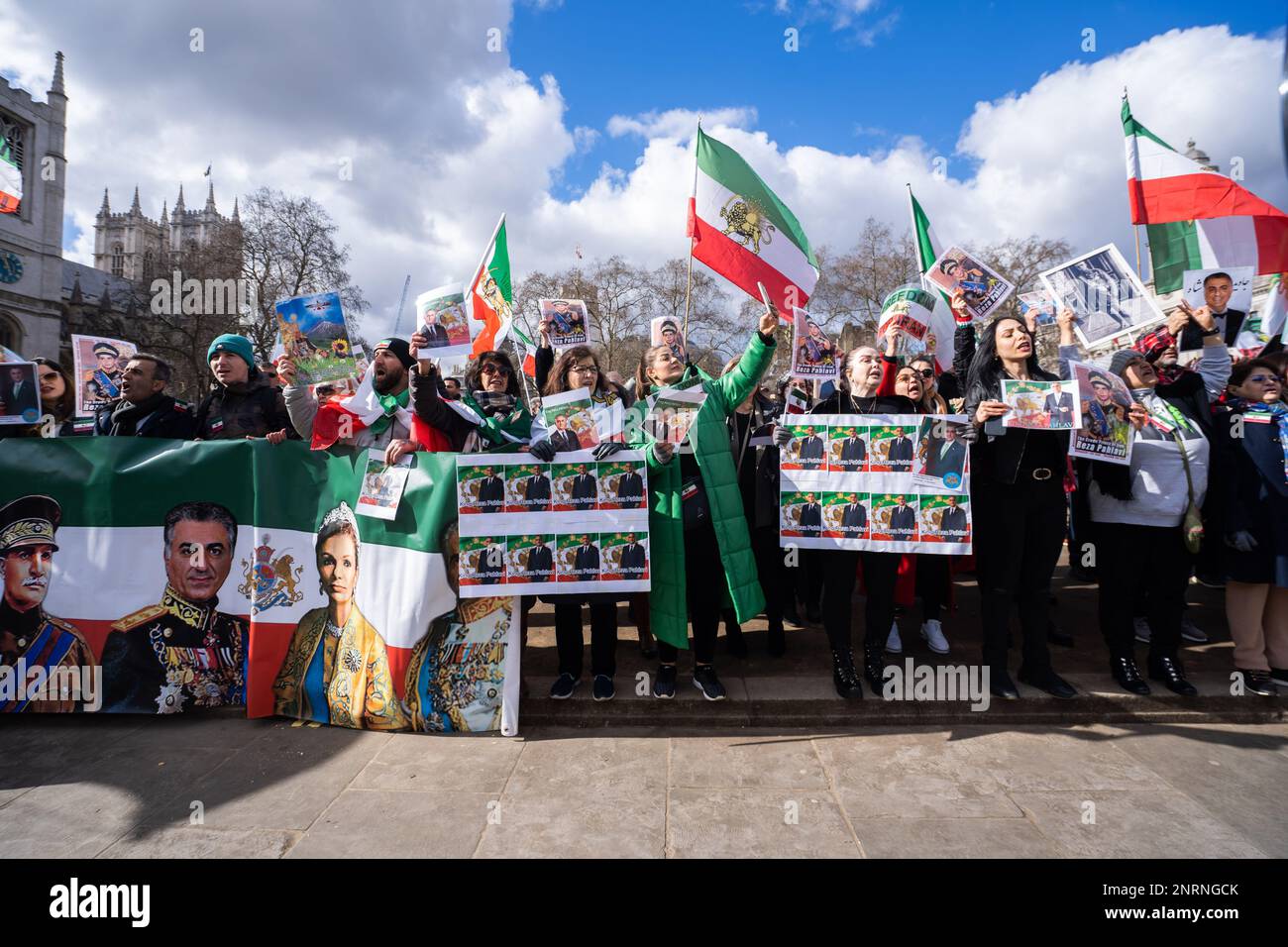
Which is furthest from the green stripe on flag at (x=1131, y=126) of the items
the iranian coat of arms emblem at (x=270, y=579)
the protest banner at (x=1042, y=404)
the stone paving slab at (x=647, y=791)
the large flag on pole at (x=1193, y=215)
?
the iranian coat of arms emblem at (x=270, y=579)

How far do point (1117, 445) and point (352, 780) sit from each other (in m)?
4.72

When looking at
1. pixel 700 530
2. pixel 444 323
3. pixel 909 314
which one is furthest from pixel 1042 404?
pixel 444 323

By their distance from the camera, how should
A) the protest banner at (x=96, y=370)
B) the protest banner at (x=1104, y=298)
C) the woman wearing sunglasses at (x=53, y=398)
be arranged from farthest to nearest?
the protest banner at (x=96, y=370)
the woman wearing sunglasses at (x=53, y=398)
the protest banner at (x=1104, y=298)

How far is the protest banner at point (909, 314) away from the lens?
470 centimetres

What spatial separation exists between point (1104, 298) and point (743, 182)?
8.37ft

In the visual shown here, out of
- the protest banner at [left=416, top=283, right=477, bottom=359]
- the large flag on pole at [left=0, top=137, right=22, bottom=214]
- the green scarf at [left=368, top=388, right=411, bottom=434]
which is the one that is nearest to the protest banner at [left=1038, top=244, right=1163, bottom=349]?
the protest banner at [left=416, top=283, right=477, bottom=359]

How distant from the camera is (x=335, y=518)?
3.89 meters

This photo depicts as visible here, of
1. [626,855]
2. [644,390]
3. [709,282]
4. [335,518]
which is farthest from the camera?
[709,282]

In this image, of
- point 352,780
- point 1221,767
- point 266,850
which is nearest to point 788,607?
point 1221,767

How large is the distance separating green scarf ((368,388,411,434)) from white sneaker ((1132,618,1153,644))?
18.7 ft

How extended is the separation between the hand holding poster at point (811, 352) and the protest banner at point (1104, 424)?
1.49 meters

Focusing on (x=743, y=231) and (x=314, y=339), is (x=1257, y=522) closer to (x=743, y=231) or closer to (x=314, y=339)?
(x=743, y=231)

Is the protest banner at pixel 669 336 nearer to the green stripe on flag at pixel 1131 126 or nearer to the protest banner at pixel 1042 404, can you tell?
the protest banner at pixel 1042 404

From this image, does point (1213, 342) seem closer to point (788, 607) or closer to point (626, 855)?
point (788, 607)
